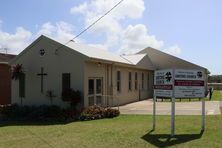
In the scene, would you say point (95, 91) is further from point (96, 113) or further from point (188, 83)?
point (188, 83)

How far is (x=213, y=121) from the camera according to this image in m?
14.9

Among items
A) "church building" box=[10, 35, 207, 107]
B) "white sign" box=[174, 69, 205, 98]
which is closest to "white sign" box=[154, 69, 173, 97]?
"white sign" box=[174, 69, 205, 98]

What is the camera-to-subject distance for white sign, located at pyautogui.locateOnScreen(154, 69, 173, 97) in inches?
493

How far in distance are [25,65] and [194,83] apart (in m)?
12.2

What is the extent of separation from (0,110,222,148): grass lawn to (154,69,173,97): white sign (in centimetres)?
136

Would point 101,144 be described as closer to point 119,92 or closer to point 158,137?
point 158,137

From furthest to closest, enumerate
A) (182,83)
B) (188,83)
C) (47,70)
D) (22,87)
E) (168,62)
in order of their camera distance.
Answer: (168,62) → (22,87) → (47,70) → (188,83) → (182,83)

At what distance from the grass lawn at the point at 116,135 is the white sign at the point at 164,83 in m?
1.36

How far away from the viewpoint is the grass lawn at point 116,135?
10523 mm

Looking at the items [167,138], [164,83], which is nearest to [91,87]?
[164,83]

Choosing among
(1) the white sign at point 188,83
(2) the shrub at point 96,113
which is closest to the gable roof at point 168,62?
(2) the shrub at point 96,113

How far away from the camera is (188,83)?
41.5 ft

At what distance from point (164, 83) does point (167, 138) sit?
2214 mm

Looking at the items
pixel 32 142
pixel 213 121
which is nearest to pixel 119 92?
pixel 213 121
